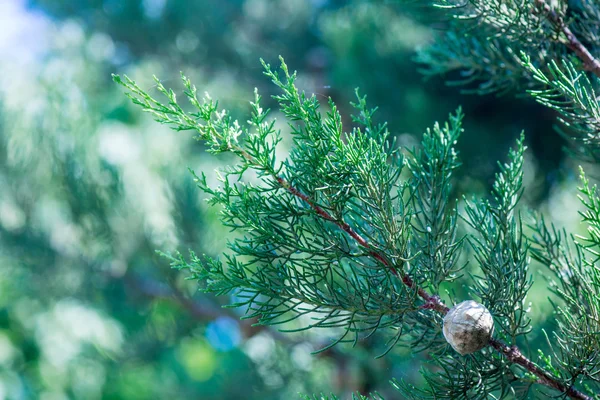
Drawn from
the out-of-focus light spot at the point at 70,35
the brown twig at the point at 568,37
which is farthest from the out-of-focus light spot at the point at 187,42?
the brown twig at the point at 568,37

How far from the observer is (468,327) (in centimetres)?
47

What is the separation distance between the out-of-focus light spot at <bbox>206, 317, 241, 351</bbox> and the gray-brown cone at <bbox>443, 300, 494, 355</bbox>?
4.31 ft

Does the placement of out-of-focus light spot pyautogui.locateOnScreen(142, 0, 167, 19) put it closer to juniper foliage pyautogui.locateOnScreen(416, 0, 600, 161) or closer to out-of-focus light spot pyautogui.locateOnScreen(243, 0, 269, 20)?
out-of-focus light spot pyautogui.locateOnScreen(243, 0, 269, 20)

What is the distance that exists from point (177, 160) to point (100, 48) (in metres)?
0.70

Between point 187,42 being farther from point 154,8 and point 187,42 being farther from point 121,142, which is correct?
point 121,142

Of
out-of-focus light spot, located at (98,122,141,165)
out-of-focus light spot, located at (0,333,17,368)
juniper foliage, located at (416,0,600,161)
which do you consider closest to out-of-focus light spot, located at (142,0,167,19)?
out-of-focus light spot, located at (98,122,141,165)

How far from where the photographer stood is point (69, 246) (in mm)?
2014

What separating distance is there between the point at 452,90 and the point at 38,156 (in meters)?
1.39

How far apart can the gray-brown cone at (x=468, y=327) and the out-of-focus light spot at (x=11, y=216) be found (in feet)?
6.03

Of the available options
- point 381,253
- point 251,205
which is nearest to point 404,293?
point 381,253

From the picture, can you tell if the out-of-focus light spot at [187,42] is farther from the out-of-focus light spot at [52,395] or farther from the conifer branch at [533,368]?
the out-of-focus light spot at [52,395]

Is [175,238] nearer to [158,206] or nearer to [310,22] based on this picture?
[158,206]

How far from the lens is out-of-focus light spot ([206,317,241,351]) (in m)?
1.79

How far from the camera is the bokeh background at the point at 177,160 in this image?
4.30ft
